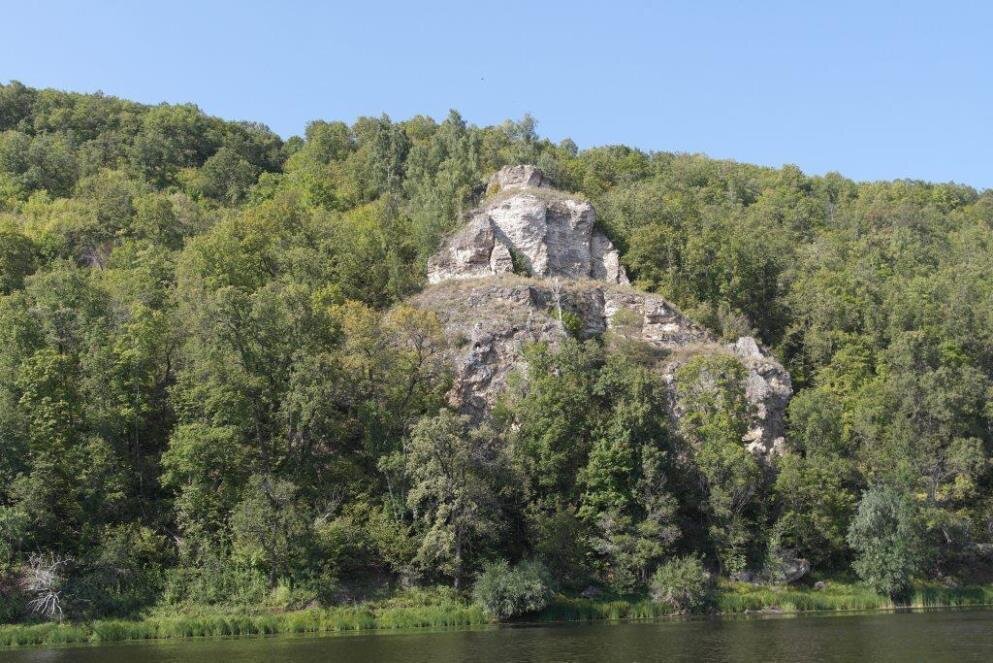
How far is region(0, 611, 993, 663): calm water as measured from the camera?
36281mm

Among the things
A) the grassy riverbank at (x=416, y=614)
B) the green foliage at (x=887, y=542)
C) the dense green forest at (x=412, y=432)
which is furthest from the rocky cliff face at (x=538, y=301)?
the grassy riverbank at (x=416, y=614)

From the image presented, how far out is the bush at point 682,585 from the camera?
58.3 m

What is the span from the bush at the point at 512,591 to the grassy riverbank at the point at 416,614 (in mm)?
1257

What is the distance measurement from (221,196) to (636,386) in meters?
82.7

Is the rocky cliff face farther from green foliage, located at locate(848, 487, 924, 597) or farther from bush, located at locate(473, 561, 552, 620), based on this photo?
bush, located at locate(473, 561, 552, 620)

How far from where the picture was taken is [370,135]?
5443 inches

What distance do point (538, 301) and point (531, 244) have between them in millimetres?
10333

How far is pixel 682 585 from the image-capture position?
58.1m

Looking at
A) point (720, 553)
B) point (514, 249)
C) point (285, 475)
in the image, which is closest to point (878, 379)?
point (720, 553)

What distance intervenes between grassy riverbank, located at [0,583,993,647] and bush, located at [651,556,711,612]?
883 mm

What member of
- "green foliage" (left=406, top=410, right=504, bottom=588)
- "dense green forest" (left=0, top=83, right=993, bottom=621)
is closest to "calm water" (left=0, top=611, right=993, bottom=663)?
"green foliage" (left=406, top=410, right=504, bottom=588)

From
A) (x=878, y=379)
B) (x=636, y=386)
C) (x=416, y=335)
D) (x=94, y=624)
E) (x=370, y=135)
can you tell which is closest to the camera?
(x=94, y=624)

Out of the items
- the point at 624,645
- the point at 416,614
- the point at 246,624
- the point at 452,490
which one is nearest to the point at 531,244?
the point at 452,490

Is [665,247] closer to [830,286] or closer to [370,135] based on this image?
[830,286]
